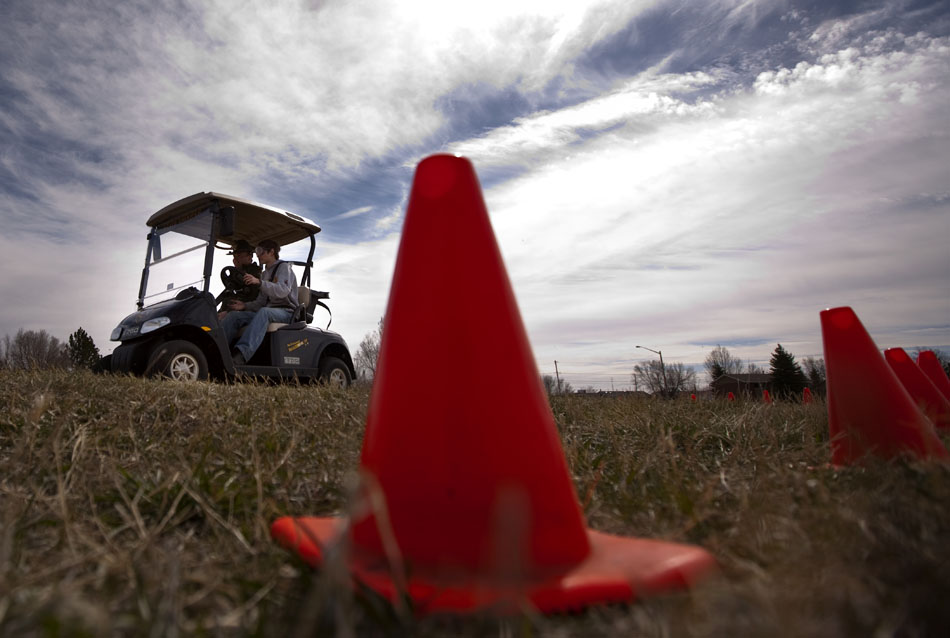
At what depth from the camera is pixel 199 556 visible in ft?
5.09

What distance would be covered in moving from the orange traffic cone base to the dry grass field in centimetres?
4

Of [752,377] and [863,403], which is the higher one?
[752,377]

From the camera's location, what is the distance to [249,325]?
7703 mm

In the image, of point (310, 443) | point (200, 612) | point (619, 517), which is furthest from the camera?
point (310, 443)

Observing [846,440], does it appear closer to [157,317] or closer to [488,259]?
[488,259]

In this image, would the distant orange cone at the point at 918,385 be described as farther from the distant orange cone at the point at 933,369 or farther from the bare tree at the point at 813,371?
the bare tree at the point at 813,371

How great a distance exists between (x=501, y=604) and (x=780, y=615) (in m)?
0.46

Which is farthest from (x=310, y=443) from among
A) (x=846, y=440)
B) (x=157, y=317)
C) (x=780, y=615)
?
(x=157, y=317)

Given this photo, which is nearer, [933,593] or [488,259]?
[933,593]

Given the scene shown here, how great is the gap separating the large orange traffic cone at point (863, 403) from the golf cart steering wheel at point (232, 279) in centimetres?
746

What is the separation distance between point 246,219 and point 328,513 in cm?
759

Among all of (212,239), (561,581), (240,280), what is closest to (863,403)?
(561,581)

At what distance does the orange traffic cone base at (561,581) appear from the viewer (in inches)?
44.9

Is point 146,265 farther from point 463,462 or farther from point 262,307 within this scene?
point 463,462
